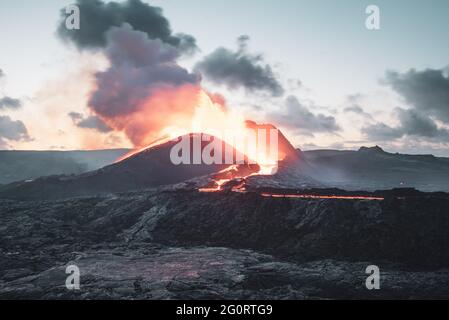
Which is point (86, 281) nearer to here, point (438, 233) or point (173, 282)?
point (173, 282)

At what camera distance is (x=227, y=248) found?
44.4 metres

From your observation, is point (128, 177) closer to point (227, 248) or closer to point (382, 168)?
point (227, 248)

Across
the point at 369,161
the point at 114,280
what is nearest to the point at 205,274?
the point at 114,280

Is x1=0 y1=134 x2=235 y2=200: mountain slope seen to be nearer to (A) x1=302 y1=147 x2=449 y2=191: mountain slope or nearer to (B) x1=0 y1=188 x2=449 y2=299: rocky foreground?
(B) x1=0 y1=188 x2=449 y2=299: rocky foreground

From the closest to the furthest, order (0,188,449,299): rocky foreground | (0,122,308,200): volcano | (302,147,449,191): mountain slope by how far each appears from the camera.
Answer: (0,188,449,299): rocky foreground, (0,122,308,200): volcano, (302,147,449,191): mountain slope

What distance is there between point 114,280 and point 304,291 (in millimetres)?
14604

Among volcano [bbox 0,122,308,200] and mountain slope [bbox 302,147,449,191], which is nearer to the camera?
volcano [bbox 0,122,308,200]

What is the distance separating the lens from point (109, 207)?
5906 cm

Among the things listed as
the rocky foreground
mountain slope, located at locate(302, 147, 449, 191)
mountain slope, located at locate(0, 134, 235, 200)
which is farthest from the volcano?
mountain slope, located at locate(302, 147, 449, 191)

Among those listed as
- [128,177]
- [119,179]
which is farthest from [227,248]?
[128,177]

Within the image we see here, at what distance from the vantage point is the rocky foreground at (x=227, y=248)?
106ft

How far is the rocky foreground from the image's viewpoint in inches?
1270

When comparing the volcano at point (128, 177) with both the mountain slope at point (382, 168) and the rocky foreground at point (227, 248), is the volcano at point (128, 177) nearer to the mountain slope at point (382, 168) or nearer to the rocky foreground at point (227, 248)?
the rocky foreground at point (227, 248)

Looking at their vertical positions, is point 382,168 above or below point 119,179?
above
